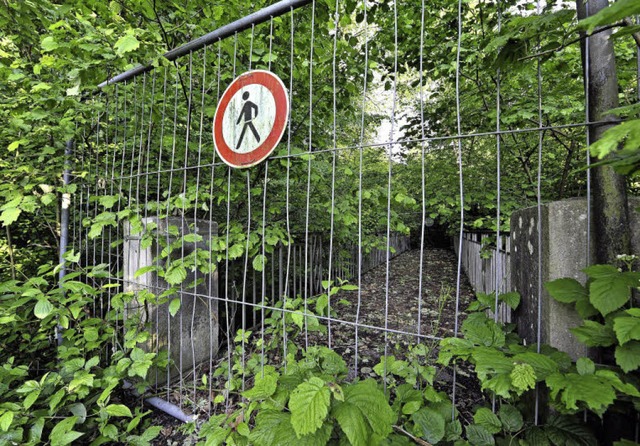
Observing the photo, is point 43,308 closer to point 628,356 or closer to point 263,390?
point 263,390

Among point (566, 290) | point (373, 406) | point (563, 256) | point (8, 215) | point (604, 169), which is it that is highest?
point (604, 169)

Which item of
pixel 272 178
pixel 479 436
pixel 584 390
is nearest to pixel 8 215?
pixel 272 178

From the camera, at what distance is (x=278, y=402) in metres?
1.20

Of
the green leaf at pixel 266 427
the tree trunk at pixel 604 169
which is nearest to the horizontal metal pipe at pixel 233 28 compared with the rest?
the tree trunk at pixel 604 169

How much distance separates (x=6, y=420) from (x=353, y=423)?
181cm

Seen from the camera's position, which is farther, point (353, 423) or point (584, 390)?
point (353, 423)

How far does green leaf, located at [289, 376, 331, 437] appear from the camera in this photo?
0.96 metres

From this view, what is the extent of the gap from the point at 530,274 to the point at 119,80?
3253mm

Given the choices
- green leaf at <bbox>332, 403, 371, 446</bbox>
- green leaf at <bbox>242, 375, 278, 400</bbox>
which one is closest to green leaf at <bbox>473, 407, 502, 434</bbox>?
green leaf at <bbox>332, 403, 371, 446</bbox>

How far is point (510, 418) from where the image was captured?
1.04 meters

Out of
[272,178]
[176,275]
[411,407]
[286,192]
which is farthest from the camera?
[272,178]

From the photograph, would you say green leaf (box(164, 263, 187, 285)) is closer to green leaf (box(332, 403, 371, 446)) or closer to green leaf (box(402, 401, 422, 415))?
green leaf (box(332, 403, 371, 446))

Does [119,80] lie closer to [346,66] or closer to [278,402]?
[346,66]

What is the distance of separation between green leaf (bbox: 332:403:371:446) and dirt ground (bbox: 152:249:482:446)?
29cm
